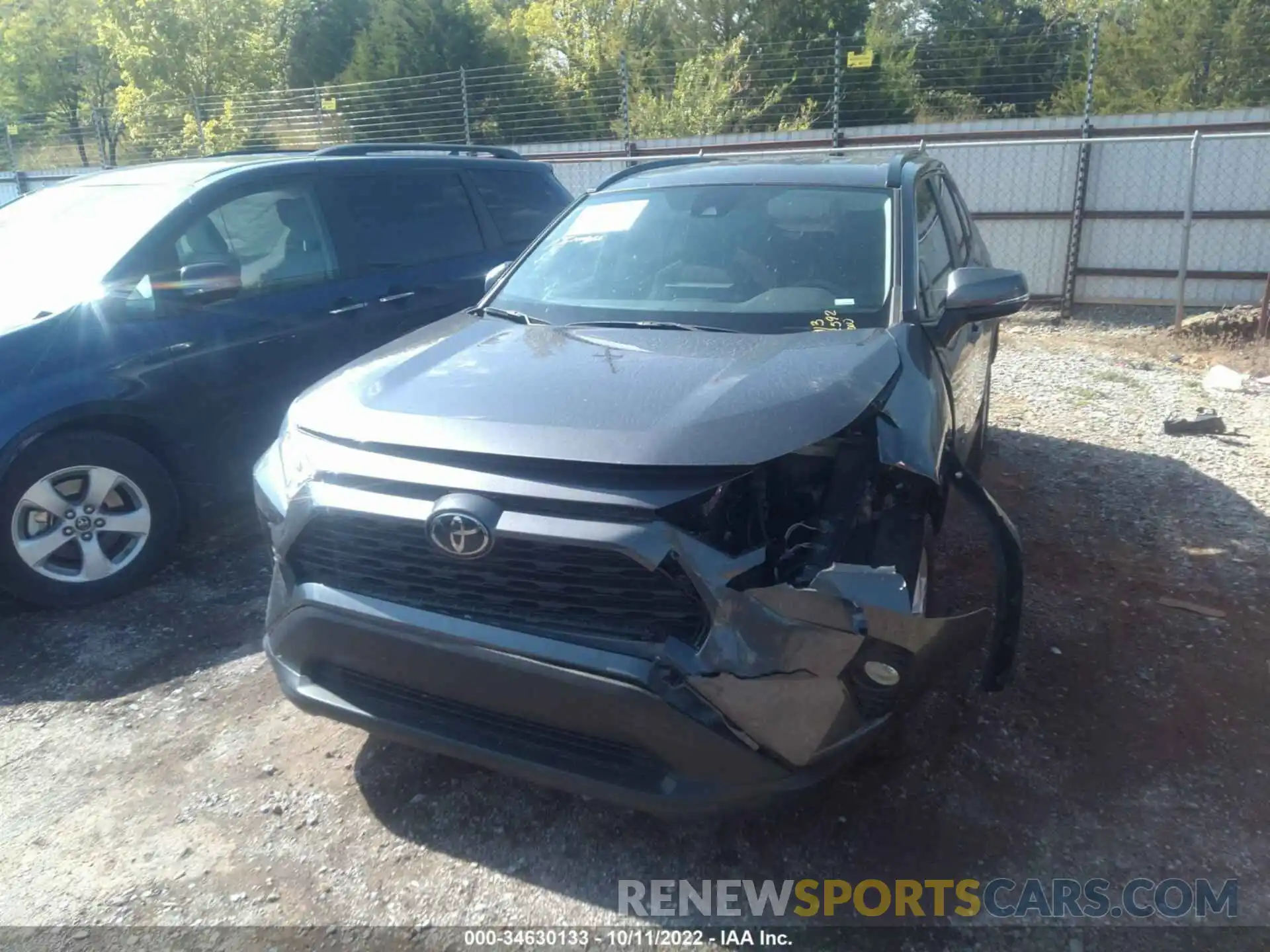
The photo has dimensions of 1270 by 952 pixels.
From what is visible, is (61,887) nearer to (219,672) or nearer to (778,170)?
(219,672)

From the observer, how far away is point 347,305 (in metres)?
5.13

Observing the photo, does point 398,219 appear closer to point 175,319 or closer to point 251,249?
point 251,249

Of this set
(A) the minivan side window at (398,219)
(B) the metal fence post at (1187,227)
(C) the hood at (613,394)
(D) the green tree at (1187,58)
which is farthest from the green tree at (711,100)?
(C) the hood at (613,394)

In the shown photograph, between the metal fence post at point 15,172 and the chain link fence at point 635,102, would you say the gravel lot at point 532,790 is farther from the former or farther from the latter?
the metal fence post at point 15,172

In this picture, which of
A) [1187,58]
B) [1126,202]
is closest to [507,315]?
[1126,202]

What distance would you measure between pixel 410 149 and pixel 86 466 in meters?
2.95

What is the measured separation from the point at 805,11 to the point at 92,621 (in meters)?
25.2

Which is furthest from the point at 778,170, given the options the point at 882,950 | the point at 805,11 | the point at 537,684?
the point at 805,11

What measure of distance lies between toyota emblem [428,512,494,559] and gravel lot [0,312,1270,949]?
97cm

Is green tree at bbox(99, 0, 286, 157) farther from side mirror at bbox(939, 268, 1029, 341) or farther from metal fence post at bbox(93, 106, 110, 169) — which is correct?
side mirror at bbox(939, 268, 1029, 341)

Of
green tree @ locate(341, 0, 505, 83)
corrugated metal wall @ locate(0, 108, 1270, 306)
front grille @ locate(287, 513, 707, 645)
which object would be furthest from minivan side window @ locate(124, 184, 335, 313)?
green tree @ locate(341, 0, 505, 83)

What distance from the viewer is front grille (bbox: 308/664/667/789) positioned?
238 cm

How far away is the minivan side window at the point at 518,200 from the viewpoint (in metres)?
6.12

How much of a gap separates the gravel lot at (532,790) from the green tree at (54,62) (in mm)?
31865
